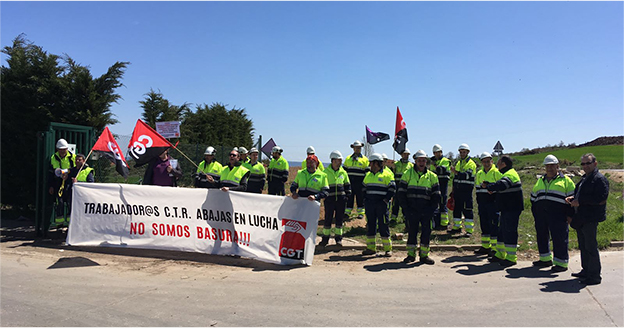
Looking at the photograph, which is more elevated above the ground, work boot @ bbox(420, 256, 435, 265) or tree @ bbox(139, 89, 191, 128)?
tree @ bbox(139, 89, 191, 128)

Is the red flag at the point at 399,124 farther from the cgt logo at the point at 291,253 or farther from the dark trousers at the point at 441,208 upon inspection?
the cgt logo at the point at 291,253

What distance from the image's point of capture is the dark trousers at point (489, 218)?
8.12m

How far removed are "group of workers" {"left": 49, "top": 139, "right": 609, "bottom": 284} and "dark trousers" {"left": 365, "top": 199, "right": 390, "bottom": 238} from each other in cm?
2

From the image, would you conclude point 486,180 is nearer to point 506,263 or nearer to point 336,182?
point 506,263

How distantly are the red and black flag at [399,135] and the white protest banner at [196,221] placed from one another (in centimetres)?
558

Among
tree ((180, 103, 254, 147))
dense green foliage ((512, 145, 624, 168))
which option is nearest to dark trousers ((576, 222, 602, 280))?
tree ((180, 103, 254, 147))

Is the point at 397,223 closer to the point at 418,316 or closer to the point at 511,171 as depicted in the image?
the point at 511,171

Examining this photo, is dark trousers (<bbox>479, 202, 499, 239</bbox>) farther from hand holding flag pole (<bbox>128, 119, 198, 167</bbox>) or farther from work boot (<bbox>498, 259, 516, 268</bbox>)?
hand holding flag pole (<bbox>128, 119, 198, 167</bbox>)

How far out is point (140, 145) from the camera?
28.6 ft

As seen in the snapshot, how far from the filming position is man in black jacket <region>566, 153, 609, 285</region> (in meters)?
6.34

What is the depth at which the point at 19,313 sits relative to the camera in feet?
16.6

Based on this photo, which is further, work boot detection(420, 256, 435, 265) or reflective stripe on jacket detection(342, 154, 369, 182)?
reflective stripe on jacket detection(342, 154, 369, 182)

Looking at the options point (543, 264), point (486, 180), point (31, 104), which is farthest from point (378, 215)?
point (31, 104)

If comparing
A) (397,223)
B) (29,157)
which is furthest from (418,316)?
(29,157)
